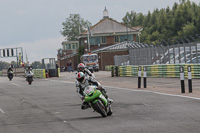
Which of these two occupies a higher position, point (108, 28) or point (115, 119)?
point (108, 28)

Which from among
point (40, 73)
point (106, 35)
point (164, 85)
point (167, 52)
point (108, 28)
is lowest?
point (164, 85)

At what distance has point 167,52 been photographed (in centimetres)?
3262

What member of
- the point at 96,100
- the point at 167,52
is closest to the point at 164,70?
the point at 167,52

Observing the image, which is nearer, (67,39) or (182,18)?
(182,18)

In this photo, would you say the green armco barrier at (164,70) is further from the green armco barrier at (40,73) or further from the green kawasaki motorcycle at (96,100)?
the green kawasaki motorcycle at (96,100)

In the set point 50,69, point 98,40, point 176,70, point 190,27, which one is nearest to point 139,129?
point 176,70

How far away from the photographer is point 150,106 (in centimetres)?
1325

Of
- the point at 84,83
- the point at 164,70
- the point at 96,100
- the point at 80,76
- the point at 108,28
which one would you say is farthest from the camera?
the point at 108,28

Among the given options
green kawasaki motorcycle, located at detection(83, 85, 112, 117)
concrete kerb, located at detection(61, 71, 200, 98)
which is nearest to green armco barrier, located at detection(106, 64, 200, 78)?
concrete kerb, located at detection(61, 71, 200, 98)

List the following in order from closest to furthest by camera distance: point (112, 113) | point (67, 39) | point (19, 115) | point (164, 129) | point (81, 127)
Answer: point (164, 129) < point (81, 127) < point (112, 113) < point (19, 115) < point (67, 39)

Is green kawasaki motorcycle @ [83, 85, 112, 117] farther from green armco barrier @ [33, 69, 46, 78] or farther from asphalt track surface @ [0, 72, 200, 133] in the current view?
green armco barrier @ [33, 69, 46, 78]

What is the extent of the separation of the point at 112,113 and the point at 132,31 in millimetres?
78592

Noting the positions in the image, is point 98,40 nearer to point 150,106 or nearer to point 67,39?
point 67,39

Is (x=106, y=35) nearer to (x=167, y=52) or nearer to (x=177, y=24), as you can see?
(x=177, y=24)
